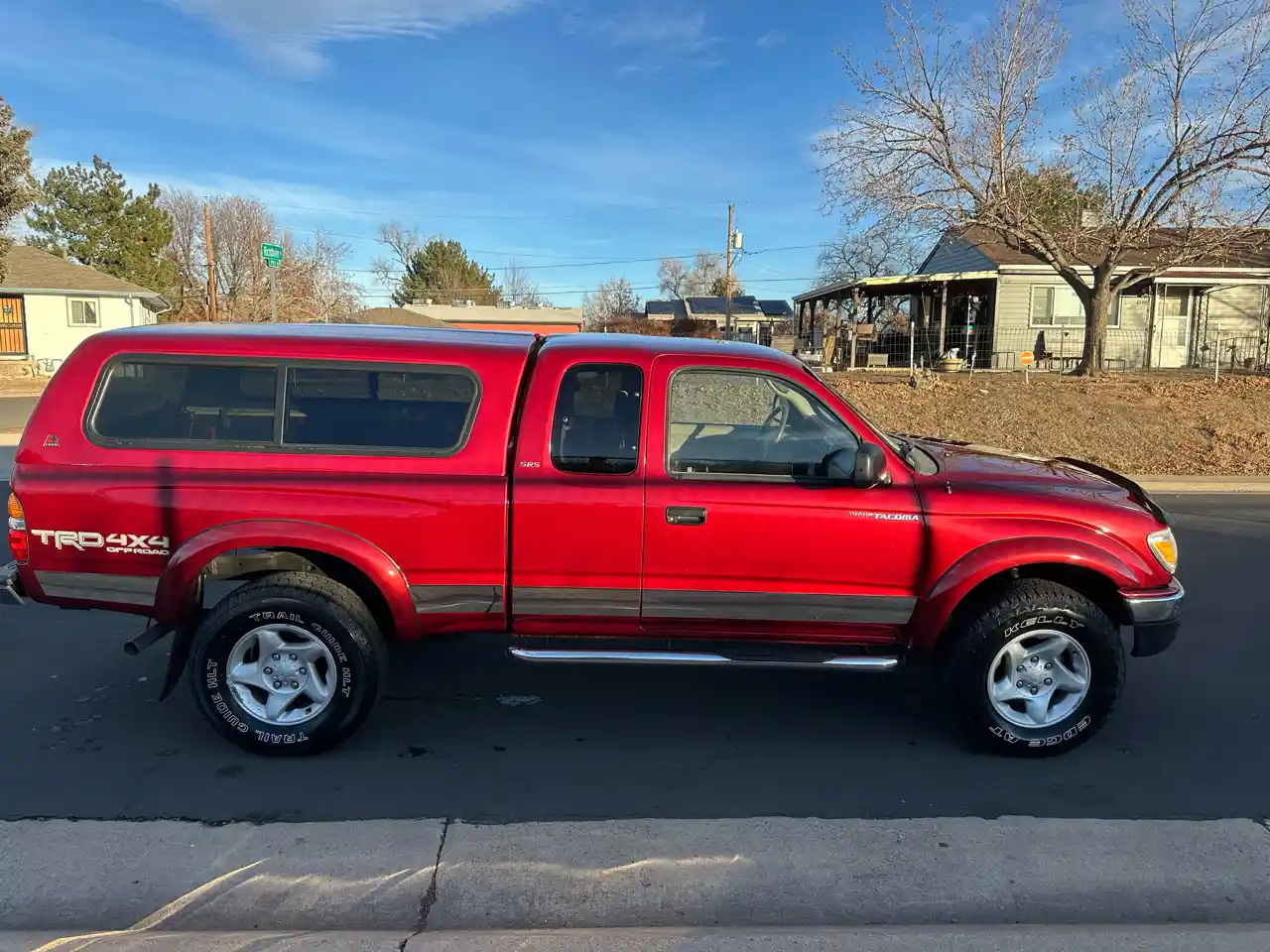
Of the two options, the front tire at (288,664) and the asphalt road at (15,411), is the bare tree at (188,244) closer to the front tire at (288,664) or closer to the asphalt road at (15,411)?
the asphalt road at (15,411)

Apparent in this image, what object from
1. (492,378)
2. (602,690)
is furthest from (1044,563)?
(492,378)

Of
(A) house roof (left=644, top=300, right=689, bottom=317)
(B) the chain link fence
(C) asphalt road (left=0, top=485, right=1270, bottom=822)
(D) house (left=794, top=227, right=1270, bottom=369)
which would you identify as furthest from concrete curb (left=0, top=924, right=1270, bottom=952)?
(A) house roof (left=644, top=300, right=689, bottom=317)

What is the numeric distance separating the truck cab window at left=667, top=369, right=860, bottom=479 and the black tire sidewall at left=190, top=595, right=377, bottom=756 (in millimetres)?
1634

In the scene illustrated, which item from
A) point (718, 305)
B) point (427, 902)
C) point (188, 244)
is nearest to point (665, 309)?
point (718, 305)

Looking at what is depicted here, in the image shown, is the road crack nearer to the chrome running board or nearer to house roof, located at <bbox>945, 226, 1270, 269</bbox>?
the chrome running board

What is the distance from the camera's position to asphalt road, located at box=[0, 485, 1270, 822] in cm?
356

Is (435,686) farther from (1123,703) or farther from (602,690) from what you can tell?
(1123,703)

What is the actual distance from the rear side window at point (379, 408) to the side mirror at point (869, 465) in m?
1.72

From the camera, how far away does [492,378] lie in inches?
155

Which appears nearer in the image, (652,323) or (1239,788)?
(1239,788)

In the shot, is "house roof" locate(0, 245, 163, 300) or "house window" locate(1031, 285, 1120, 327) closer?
"house window" locate(1031, 285, 1120, 327)

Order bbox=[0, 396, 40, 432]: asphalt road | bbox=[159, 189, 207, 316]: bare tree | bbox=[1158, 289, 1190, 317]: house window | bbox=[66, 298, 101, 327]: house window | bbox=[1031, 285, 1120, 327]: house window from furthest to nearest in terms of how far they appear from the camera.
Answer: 1. bbox=[159, 189, 207, 316]: bare tree
2. bbox=[66, 298, 101, 327]: house window
3. bbox=[1158, 289, 1190, 317]: house window
4. bbox=[1031, 285, 1120, 327]: house window
5. bbox=[0, 396, 40, 432]: asphalt road

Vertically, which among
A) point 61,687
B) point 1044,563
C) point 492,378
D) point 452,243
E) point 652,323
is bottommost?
point 61,687

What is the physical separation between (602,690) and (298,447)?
2071 millimetres
